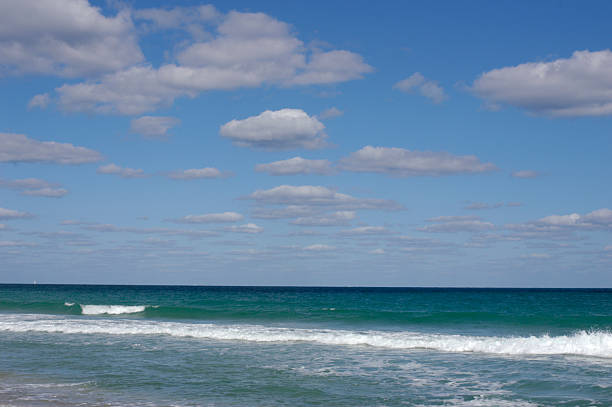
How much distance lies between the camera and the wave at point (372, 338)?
22.2 m

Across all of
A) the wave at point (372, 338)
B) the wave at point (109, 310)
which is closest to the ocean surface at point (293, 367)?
the wave at point (372, 338)

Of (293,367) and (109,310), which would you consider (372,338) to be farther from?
(109,310)

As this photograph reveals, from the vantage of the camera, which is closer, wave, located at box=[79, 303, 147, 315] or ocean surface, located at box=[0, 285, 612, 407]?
ocean surface, located at box=[0, 285, 612, 407]

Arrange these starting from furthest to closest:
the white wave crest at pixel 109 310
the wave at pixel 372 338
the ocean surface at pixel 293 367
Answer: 1. the white wave crest at pixel 109 310
2. the wave at pixel 372 338
3. the ocean surface at pixel 293 367

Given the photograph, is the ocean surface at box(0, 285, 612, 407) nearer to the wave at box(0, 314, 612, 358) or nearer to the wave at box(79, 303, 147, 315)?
the wave at box(0, 314, 612, 358)

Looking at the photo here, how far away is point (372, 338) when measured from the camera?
25828 millimetres

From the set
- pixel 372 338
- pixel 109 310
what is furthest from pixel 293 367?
pixel 109 310

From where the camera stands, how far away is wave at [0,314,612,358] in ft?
72.9

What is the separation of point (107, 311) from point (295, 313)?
1760 cm

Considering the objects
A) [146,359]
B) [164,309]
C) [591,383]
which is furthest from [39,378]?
[164,309]

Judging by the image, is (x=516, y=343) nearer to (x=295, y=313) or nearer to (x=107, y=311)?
(x=295, y=313)

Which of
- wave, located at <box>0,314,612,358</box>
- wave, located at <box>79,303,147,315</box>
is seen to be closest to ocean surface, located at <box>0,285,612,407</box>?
wave, located at <box>0,314,612,358</box>

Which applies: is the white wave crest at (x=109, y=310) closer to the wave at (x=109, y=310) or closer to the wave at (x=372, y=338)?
the wave at (x=109, y=310)

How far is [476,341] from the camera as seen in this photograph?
78.7 feet
